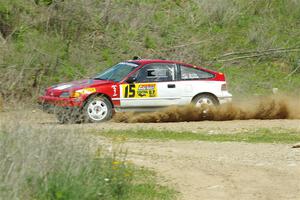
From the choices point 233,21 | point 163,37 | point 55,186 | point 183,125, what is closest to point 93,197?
point 55,186

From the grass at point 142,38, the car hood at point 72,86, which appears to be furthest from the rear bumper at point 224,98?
the grass at point 142,38

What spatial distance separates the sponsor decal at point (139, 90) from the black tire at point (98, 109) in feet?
1.82

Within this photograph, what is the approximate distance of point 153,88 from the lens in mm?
20641

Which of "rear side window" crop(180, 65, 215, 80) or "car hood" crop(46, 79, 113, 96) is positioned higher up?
"rear side window" crop(180, 65, 215, 80)

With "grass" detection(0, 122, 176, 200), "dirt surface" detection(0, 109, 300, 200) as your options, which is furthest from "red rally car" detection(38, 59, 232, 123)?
"grass" detection(0, 122, 176, 200)

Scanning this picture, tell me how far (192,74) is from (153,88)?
1.23 metres

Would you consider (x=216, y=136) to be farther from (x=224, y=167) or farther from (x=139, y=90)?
(x=224, y=167)

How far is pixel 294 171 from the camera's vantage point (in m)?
12.7

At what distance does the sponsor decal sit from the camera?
20.3 metres

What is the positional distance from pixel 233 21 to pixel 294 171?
1917cm

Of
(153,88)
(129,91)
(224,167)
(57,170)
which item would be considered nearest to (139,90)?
(129,91)

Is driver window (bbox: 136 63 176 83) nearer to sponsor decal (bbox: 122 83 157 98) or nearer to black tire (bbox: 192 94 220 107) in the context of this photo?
sponsor decal (bbox: 122 83 157 98)

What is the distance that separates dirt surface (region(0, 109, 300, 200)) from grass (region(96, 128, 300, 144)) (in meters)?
0.74

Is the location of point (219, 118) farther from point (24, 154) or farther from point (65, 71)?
point (24, 154)
